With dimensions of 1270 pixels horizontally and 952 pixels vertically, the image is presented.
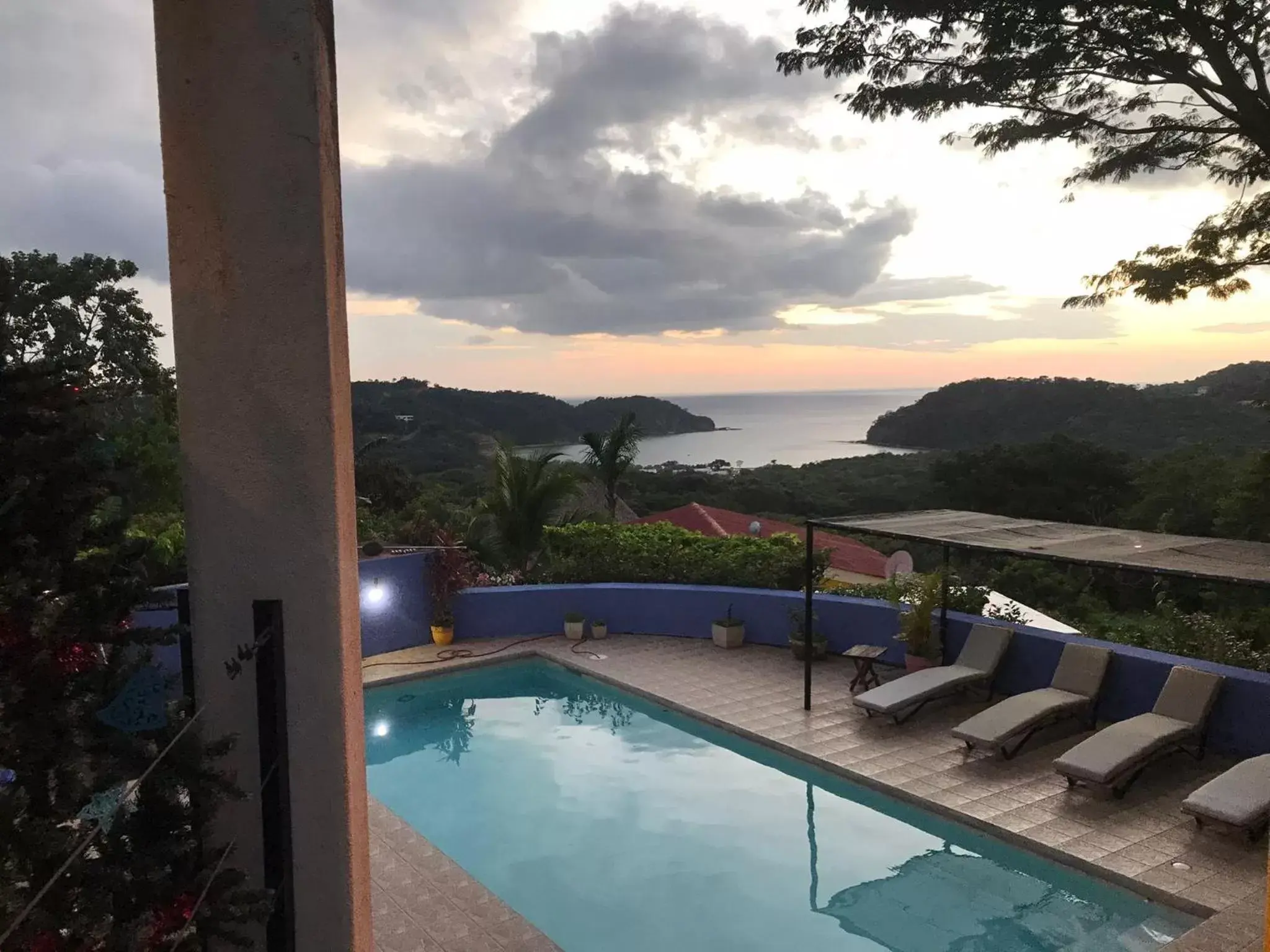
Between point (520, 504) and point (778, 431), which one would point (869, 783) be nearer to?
point (520, 504)

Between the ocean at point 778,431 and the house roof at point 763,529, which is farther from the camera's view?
the ocean at point 778,431

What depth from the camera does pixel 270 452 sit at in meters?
2.51

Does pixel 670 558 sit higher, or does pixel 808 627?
pixel 670 558

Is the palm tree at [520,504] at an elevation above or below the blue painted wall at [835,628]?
above

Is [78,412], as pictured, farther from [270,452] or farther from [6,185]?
[6,185]

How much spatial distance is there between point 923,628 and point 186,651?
9174mm

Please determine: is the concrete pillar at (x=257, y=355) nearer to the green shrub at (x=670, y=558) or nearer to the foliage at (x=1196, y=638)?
the foliage at (x=1196, y=638)

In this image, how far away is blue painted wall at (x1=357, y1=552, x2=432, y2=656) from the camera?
38.9 feet

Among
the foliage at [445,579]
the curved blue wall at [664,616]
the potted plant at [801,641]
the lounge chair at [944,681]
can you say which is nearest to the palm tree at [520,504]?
the curved blue wall at [664,616]

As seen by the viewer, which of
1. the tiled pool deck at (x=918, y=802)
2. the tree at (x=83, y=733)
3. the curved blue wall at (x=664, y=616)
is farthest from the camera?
the curved blue wall at (x=664, y=616)

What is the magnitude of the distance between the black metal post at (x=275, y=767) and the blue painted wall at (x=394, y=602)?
9386mm

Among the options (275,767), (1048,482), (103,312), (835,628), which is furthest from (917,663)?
(1048,482)

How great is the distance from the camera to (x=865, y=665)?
975cm

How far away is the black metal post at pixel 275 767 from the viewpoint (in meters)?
2.48
